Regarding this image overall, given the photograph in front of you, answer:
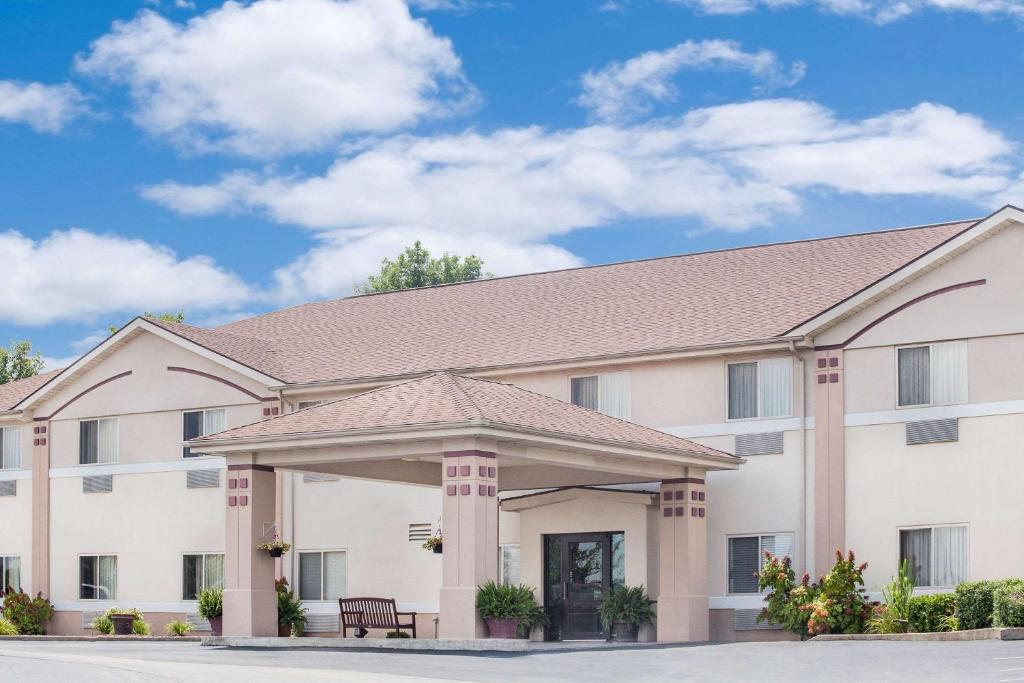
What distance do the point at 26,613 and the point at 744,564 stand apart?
17.8m

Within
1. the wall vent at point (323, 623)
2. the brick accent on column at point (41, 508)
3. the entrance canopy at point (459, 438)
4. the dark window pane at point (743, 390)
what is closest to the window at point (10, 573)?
the brick accent on column at point (41, 508)

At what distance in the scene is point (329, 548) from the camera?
3462 centimetres

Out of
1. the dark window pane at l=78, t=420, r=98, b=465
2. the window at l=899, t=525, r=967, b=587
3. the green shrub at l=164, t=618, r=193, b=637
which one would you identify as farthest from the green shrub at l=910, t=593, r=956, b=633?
the dark window pane at l=78, t=420, r=98, b=465

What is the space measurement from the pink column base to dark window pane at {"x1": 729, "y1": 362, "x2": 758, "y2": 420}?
973 cm

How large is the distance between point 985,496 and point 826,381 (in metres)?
3.65

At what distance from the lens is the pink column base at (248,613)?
27.9 meters

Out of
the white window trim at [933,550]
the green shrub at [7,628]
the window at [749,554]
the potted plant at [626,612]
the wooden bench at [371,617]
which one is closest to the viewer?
the white window trim at [933,550]

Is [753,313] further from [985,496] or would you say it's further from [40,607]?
[40,607]

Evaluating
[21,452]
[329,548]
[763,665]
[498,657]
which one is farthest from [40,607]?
[763,665]

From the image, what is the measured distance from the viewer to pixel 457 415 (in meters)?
25.0

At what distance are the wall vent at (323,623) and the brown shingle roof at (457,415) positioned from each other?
25.3 feet

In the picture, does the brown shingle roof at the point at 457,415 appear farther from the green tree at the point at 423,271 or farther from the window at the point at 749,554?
the green tree at the point at 423,271

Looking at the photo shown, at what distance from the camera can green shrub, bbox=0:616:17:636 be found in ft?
119

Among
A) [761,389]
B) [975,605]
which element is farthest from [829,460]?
[975,605]
